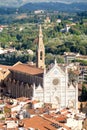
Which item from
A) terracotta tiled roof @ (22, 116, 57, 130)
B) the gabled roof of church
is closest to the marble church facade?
the gabled roof of church

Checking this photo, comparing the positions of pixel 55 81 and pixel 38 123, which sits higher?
pixel 55 81

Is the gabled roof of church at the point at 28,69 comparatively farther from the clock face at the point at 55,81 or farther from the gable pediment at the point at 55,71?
the clock face at the point at 55,81

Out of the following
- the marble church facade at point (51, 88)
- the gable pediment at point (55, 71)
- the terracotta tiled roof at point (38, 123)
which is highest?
the gable pediment at point (55, 71)

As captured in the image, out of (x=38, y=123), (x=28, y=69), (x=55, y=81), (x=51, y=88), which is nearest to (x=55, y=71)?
(x=55, y=81)

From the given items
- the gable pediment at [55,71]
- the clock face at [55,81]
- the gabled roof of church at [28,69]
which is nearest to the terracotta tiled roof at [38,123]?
the gable pediment at [55,71]

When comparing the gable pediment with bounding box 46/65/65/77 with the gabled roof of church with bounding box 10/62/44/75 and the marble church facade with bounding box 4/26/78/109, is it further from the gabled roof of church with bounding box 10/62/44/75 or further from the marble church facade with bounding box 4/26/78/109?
the gabled roof of church with bounding box 10/62/44/75

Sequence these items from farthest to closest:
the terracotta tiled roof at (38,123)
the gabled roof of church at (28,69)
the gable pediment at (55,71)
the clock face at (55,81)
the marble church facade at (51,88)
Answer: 1. the gabled roof of church at (28,69)
2. the clock face at (55,81)
3. the gable pediment at (55,71)
4. the marble church facade at (51,88)
5. the terracotta tiled roof at (38,123)

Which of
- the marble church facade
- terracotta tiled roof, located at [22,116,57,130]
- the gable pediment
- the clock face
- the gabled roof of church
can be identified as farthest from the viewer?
the gabled roof of church

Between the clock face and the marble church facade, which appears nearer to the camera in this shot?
the marble church facade

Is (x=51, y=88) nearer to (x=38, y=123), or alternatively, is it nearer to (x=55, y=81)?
(x=55, y=81)

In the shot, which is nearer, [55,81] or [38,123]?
[38,123]

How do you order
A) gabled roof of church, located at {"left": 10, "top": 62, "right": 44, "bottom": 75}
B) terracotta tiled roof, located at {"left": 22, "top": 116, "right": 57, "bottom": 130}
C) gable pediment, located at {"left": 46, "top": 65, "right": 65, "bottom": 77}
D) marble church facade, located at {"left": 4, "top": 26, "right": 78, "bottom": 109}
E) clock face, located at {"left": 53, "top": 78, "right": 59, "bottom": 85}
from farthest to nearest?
gabled roof of church, located at {"left": 10, "top": 62, "right": 44, "bottom": 75}, clock face, located at {"left": 53, "top": 78, "right": 59, "bottom": 85}, gable pediment, located at {"left": 46, "top": 65, "right": 65, "bottom": 77}, marble church facade, located at {"left": 4, "top": 26, "right": 78, "bottom": 109}, terracotta tiled roof, located at {"left": 22, "top": 116, "right": 57, "bottom": 130}

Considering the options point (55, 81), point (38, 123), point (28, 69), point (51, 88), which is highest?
point (28, 69)
